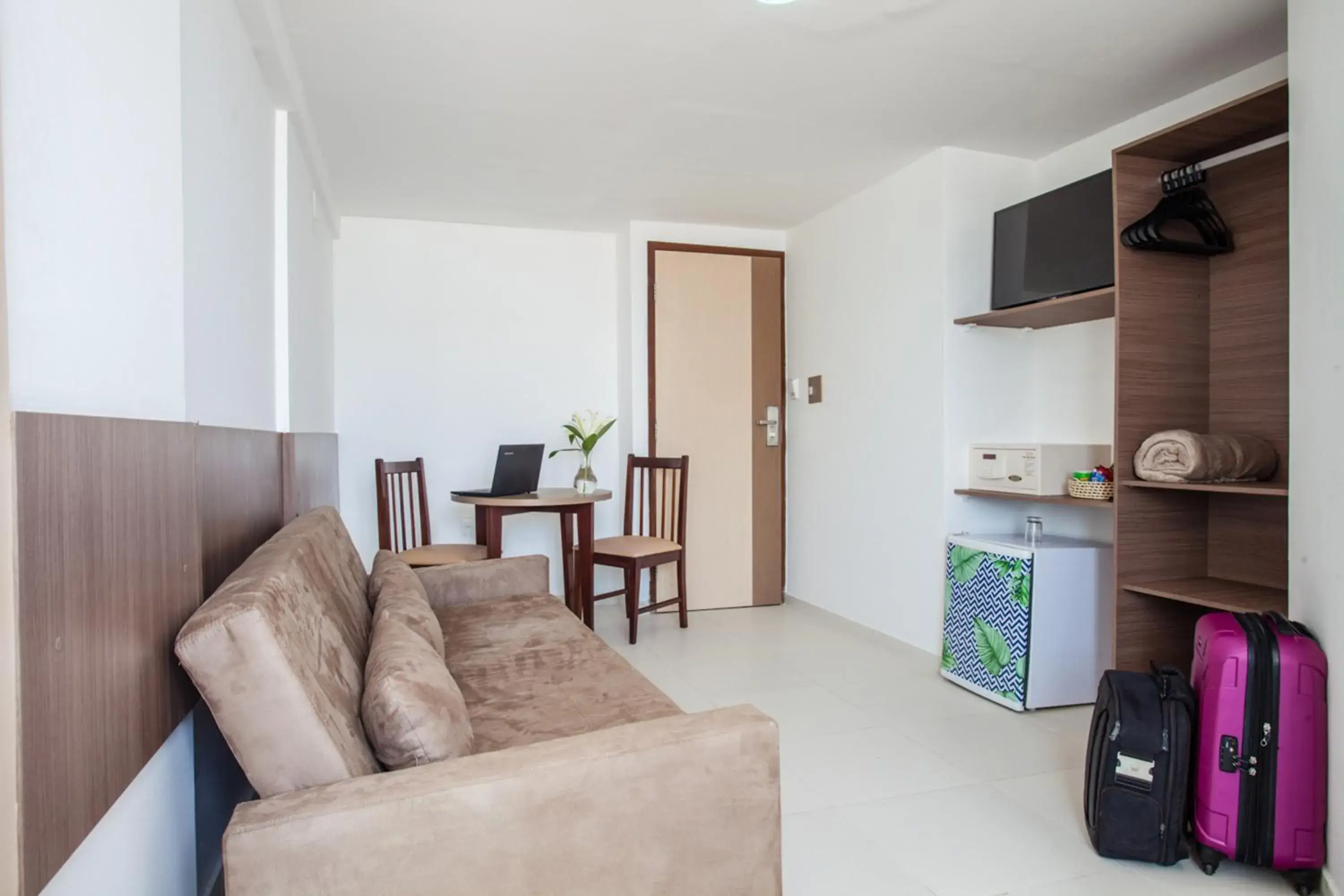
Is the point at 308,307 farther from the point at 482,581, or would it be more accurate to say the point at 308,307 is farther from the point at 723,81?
the point at 723,81

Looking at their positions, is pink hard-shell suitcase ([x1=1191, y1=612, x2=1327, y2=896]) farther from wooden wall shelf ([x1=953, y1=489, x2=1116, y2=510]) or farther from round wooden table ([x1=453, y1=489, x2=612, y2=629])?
round wooden table ([x1=453, y1=489, x2=612, y2=629])

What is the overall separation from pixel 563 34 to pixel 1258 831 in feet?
9.39

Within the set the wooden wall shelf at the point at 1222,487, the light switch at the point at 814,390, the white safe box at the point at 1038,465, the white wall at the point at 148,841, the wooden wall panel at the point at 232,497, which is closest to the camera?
the white wall at the point at 148,841

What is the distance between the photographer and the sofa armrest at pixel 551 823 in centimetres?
101

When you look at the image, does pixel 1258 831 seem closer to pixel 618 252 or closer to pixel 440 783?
pixel 440 783

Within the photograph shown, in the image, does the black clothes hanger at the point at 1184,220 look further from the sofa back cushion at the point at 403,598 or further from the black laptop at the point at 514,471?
the black laptop at the point at 514,471

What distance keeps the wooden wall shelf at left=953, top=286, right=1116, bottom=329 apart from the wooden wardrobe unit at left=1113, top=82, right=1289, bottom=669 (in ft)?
0.58

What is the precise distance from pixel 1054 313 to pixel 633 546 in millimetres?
2310

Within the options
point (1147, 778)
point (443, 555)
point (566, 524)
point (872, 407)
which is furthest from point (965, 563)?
point (443, 555)

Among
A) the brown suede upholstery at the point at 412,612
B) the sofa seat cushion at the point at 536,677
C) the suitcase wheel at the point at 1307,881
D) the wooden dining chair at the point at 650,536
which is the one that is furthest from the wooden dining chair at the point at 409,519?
the suitcase wheel at the point at 1307,881

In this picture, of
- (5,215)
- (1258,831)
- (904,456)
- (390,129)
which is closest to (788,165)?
(904,456)

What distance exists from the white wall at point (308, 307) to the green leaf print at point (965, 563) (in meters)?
2.71

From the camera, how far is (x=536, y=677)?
1.97m

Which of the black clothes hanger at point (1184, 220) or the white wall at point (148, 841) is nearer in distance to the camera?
the white wall at point (148, 841)
